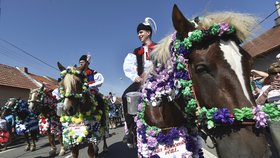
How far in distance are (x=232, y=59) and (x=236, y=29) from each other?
0.42 m

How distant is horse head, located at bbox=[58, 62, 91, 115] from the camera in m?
6.53

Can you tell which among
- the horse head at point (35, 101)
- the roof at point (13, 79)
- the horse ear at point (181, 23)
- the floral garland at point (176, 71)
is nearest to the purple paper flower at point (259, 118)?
the floral garland at point (176, 71)

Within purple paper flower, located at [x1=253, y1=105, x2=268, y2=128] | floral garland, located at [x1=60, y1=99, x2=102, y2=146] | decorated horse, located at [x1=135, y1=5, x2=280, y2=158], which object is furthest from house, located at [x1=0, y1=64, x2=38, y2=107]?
purple paper flower, located at [x1=253, y1=105, x2=268, y2=128]

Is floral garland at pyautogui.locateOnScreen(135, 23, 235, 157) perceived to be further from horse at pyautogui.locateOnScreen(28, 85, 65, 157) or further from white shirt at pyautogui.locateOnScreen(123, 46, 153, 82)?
horse at pyautogui.locateOnScreen(28, 85, 65, 157)

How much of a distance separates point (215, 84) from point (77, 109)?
4.70 metres

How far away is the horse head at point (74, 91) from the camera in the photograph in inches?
257

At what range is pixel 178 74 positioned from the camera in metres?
3.22

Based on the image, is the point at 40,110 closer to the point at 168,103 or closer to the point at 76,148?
the point at 76,148

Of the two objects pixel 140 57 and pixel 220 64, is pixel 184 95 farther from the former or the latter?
pixel 140 57

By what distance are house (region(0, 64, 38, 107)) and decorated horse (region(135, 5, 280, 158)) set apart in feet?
89.3

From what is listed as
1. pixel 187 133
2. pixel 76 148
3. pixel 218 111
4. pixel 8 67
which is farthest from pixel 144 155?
pixel 8 67

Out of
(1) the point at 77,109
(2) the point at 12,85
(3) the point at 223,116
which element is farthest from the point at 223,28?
(2) the point at 12,85

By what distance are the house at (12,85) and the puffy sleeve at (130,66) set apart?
2570 cm

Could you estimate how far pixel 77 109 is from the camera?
22.7 ft
